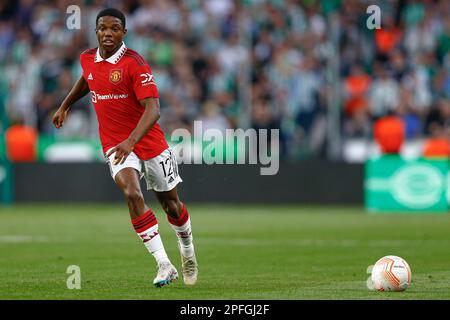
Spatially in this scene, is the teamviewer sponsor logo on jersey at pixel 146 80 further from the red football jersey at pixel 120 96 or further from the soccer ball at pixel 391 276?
the soccer ball at pixel 391 276

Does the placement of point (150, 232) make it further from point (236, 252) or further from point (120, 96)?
point (236, 252)

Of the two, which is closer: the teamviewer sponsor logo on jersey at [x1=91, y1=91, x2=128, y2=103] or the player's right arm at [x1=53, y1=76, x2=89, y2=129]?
the teamviewer sponsor logo on jersey at [x1=91, y1=91, x2=128, y2=103]

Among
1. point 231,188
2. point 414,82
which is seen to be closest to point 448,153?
point 414,82

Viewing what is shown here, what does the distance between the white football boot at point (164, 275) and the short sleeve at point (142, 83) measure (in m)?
1.58

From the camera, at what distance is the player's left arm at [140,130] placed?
9656 mm

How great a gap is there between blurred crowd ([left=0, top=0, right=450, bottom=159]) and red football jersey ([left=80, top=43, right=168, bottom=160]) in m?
13.3

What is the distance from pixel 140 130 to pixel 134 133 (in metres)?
0.06

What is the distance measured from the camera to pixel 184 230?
35.0 feet

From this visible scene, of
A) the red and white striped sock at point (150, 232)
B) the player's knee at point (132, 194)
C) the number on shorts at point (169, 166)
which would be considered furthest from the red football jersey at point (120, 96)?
the red and white striped sock at point (150, 232)

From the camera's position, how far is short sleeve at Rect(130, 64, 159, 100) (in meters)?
10.0

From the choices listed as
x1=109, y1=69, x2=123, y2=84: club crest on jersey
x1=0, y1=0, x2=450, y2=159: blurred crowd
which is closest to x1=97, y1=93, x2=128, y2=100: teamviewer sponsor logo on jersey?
x1=109, y1=69, x2=123, y2=84: club crest on jersey

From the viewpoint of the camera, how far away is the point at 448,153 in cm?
2323

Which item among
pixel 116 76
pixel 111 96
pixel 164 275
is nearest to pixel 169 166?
pixel 111 96

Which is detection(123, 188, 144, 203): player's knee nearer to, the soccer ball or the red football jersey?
the red football jersey
